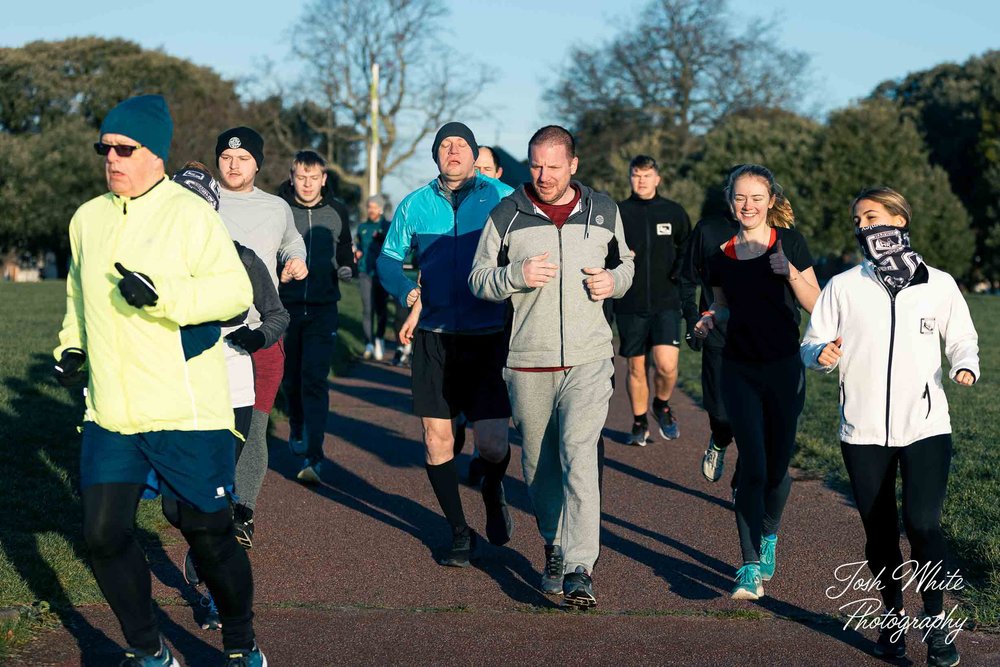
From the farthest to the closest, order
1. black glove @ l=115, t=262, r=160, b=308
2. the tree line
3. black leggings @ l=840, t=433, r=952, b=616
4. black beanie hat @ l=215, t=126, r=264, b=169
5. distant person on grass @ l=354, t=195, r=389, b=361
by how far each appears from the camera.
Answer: the tree line
distant person on grass @ l=354, t=195, r=389, b=361
black beanie hat @ l=215, t=126, r=264, b=169
black leggings @ l=840, t=433, r=952, b=616
black glove @ l=115, t=262, r=160, b=308

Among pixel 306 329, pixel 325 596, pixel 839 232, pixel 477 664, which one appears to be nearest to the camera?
pixel 477 664

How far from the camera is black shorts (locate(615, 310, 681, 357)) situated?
10469 mm

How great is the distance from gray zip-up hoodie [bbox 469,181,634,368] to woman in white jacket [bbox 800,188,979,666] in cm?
113

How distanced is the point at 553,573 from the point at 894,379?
185 centimetres

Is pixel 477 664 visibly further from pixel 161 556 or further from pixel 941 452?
pixel 161 556

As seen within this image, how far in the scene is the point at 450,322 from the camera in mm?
6680

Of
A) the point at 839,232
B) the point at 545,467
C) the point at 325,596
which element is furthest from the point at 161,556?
the point at 839,232

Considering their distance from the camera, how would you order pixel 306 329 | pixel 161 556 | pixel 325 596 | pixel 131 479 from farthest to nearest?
pixel 306 329 → pixel 161 556 → pixel 325 596 → pixel 131 479

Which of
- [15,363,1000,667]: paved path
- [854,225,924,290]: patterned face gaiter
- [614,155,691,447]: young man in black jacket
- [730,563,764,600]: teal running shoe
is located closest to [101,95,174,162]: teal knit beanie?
[15,363,1000,667]: paved path

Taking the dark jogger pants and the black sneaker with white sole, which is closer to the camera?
the dark jogger pants

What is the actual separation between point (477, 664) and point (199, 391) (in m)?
1.49

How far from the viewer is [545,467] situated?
6.13m

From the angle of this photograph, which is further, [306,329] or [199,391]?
[306,329]

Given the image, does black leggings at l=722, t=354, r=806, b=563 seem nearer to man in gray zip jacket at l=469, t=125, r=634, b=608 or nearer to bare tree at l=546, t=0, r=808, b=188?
man in gray zip jacket at l=469, t=125, r=634, b=608
